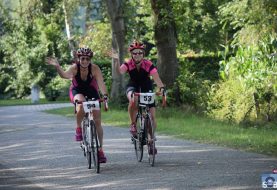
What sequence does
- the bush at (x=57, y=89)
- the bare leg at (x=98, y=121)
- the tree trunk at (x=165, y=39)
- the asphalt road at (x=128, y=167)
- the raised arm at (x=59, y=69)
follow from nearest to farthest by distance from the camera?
the asphalt road at (x=128, y=167) < the raised arm at (x=59, y=69) < the bare leg at (x=98, y=121) < the tree trunk at (x=165, y=39) < the bush at (x=57, y=89)

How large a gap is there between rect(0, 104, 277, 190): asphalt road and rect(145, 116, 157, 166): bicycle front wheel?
0.15m

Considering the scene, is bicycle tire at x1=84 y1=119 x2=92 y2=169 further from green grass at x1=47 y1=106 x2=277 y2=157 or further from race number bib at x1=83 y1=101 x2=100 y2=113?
green grass at x1=47 y1=106 x2=277 y2=157

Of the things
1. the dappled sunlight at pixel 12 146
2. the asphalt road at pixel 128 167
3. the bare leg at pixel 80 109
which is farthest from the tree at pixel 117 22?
the bare leg at pixel 80 109

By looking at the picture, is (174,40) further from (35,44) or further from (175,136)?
(35,44)

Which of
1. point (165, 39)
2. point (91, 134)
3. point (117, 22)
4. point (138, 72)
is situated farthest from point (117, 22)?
point (91, 134)

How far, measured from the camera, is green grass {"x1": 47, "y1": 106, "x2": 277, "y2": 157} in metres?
12.1

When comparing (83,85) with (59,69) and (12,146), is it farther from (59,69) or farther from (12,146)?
(12,146)

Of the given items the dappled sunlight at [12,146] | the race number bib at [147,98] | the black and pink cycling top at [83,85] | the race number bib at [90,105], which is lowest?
the dappled sunlight at [12,146]

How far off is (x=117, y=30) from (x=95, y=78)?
1464 centimetres

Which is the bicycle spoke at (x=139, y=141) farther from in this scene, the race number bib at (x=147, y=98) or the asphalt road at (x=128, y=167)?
the race number bib at (x=147, y=98)

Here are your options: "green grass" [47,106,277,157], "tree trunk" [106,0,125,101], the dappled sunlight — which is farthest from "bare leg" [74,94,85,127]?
"tree trunk" [106,0,125,101]

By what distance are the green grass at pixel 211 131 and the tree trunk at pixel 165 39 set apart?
2.13m

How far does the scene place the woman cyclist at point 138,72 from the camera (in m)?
10.4

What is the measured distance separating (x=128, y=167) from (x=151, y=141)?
1.87 ft
